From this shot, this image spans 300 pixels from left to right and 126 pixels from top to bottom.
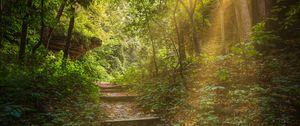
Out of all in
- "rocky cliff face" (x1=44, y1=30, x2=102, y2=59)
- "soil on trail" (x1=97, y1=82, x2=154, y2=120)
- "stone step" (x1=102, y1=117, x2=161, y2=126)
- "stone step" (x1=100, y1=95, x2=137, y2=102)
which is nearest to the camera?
"stone step" (x1=102, y1=117, x2=161, y2=126)

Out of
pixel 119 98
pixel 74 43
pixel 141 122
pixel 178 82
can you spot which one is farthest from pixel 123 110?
pixel 74 43

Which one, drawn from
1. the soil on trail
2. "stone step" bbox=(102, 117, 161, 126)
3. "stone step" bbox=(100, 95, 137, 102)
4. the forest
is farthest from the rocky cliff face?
"stone step" bbox=(102, 117, 161, 126)

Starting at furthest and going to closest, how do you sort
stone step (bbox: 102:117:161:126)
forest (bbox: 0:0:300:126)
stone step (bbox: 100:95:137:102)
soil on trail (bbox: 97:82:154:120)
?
stone step (bbox: 100:95:137:102) < soil on trail (bbox: 97:82:154:120) < stone step (bbox: 102:117:161:126) < forest (bbox: 0:0:300:126)

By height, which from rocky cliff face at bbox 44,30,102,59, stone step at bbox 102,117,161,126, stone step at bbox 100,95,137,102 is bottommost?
stone step at bbox 102,117,161,126

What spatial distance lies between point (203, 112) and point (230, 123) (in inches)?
30.5

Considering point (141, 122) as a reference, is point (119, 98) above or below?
above


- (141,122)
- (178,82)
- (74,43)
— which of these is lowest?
(141,122)

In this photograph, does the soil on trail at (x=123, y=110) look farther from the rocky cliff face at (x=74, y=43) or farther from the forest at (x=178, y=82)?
the rocky cliff face at (x=74, y=43)

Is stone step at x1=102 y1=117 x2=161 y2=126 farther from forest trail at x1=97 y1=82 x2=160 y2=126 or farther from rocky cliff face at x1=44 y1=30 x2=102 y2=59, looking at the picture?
rocky cliff face at x1=44 y1=30 x2=102 y2=59

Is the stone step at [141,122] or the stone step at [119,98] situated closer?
the stone step at [141,122]

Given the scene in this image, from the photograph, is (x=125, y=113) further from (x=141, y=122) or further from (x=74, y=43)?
(x=74, y=43)

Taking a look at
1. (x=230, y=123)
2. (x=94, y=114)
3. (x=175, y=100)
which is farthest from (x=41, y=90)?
(x=230, y=123)

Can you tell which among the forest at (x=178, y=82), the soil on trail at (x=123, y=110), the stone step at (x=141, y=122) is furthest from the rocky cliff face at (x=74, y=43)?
the stone step at (x=141, y=122)

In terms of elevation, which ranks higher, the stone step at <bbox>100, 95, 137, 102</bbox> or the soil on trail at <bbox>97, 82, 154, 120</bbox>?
the stone step at <bbox>100, 95, 137, 102</bbox>
